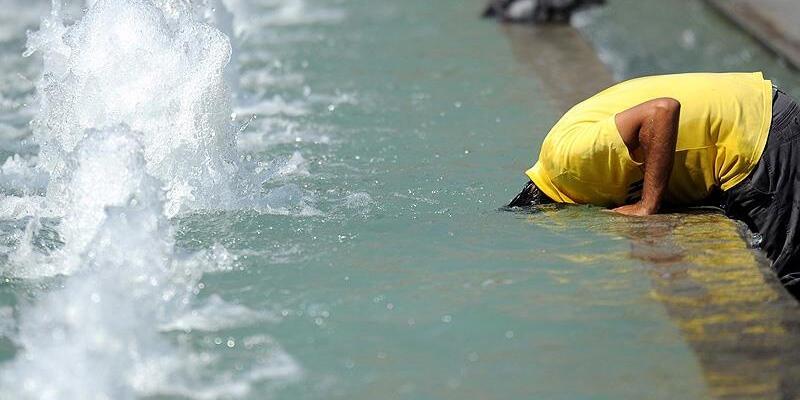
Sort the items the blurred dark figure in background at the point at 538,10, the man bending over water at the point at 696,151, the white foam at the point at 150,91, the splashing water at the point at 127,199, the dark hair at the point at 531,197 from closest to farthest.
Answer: the splashing water at the point at 127,199
the man bending over water at the point at 696,151
the dark hair at the point at 531,197
the white foam at the point at 150,91
the blurred dark figure in background at the point at 538,10

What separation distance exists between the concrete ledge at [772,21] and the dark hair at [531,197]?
572 cm

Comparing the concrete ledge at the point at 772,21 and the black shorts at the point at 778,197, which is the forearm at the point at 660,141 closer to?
the black shorts at the point at 778,197

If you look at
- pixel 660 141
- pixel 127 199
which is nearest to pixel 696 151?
pixel 660 141

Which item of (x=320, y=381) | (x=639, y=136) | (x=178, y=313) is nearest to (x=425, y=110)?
(x=639, y=136)

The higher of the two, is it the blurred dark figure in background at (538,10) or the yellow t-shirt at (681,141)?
the blurred dark figure in background at (538,10)

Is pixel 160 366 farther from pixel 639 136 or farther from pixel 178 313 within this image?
pixel 639 136

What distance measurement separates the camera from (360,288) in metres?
4.87

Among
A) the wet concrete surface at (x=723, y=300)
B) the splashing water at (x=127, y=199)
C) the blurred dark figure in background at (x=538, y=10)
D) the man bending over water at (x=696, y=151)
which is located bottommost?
the wet concrete surface at (x=723, y=300)

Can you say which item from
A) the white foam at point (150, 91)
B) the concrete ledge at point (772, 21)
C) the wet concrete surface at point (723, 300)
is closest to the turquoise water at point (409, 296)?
the wet concrete surface at point (723, 300)

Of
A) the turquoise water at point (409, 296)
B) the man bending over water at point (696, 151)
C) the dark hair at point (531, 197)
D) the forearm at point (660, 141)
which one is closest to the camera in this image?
the turquoise water at point (409, 296)

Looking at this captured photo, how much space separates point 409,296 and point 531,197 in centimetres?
107

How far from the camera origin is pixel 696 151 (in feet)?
17.1

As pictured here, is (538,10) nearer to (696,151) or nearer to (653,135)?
(696,151)

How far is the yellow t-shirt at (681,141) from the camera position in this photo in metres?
5.17
